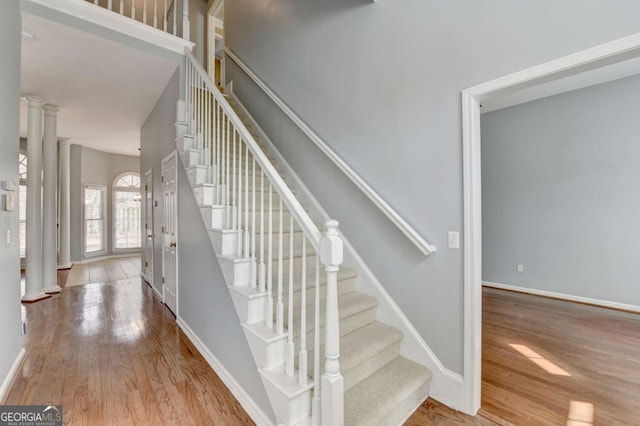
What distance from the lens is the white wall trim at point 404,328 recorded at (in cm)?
→ 190

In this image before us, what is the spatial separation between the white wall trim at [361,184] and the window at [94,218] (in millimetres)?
6818

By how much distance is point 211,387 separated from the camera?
2.11 meters

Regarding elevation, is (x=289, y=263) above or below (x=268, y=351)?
above

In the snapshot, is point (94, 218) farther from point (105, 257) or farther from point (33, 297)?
point (33, 297)

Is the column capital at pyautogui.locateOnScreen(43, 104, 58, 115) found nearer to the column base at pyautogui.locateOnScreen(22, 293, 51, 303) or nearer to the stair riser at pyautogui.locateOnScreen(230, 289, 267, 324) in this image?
the column base at pyautogui.locateOnScreen(22, 293, 51, 303)

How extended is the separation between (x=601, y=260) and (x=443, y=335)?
11.7 feet

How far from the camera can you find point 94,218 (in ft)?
25.2

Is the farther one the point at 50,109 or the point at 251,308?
the point at 50,109

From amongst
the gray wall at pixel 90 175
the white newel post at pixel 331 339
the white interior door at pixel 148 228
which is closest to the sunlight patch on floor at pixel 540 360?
the white newel post at pixel 331 339

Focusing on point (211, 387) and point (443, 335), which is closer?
point (443, 335)

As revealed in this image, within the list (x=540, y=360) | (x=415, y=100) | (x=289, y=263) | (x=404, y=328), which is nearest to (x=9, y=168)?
(x=289, y=263)

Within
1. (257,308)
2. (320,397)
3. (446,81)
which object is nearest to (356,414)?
(320,397)

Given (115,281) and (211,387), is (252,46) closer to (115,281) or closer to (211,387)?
(211,387)

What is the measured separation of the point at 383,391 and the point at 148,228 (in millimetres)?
4848
